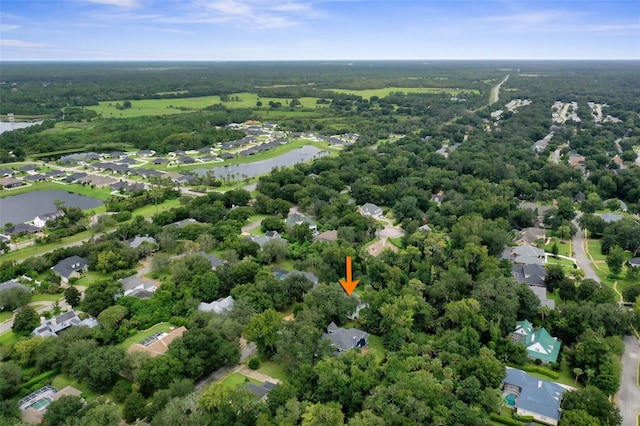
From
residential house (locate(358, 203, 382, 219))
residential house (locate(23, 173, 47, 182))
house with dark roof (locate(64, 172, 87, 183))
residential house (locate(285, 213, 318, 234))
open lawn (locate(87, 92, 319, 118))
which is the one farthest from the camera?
open lawn (locate(87, 92, 319, 118))

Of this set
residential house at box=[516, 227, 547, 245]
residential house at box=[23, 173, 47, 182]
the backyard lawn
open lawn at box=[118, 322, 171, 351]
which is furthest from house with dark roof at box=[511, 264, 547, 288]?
residential house at box=[23, 173, 47, 182]

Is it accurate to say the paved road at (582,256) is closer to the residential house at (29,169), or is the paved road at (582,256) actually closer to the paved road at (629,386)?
the paved road at (629,386)

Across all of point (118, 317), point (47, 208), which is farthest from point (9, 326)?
point (47, 208)

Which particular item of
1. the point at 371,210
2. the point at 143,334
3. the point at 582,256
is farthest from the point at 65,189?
the point at 582,256

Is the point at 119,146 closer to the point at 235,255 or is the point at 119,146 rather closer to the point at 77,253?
the point at 77,253

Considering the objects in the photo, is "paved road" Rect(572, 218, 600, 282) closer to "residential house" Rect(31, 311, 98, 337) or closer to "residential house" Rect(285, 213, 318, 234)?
"residential house" Rect(285, 213, 318, 234)

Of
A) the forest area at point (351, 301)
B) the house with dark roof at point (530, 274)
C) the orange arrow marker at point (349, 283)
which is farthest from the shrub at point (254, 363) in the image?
the house with dark roof at point (530, 274)
